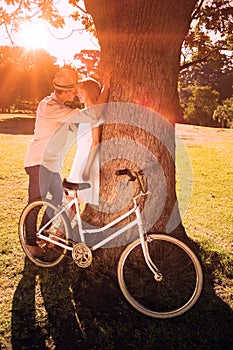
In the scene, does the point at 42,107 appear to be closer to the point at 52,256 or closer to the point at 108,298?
the point at 52,256

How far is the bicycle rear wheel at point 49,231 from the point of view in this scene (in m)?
4.79

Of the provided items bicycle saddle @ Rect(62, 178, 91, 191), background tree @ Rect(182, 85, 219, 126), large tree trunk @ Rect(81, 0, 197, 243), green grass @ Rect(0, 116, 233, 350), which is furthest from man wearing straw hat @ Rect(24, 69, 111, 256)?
background tree @ Rect(182, 85, 219, 126)

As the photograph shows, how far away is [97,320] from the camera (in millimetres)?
3994

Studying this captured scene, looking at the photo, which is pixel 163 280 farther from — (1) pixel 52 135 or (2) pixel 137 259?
(1) pixel 52 135

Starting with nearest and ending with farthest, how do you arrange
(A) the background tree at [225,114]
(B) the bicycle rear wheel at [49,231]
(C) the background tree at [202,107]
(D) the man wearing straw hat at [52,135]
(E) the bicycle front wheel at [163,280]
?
1. (E) the bicycle front wheel at [163,280]
2. (D) the man wearing straw hat at [52,135]
3. (B) the bicycle rear wheel at [49,231]
4. (A) the background tree at [225,114]
5. (C) the background tree at [202,107]

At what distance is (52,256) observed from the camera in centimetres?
525

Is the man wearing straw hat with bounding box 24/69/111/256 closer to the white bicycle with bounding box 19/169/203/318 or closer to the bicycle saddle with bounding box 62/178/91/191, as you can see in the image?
the white bicycle with bounding box 19/169/203/318

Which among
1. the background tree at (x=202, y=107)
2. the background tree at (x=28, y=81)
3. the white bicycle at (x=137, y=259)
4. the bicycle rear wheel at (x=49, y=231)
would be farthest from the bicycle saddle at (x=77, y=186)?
the background tree at (x=202, y=107)

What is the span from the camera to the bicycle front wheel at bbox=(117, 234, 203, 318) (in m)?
3.99

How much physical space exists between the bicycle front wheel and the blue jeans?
1.36 m

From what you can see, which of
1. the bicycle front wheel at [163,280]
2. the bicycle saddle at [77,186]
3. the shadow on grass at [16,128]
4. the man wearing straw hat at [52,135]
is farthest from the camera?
the shadow on grass at [16,128]

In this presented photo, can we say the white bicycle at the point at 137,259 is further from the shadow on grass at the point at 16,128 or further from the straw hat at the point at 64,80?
the shadow on grass at the point at 16,128

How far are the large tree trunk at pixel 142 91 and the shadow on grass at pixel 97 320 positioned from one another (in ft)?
3.22

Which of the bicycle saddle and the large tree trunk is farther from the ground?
the large tree trunk
